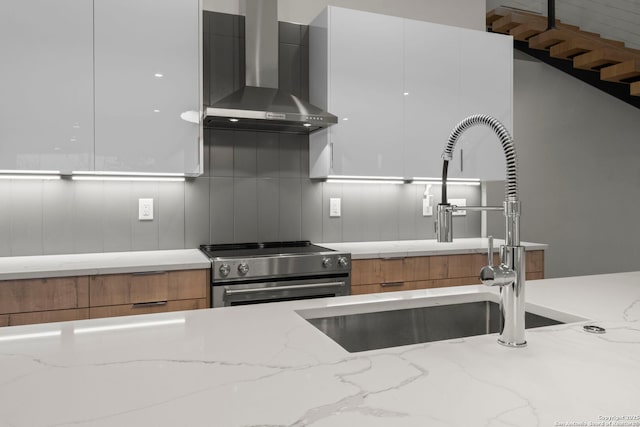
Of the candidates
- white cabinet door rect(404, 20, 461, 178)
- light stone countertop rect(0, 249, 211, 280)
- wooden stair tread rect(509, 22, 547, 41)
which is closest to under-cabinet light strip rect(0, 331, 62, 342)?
light stone countertop rect(0, 249, 211, 280)

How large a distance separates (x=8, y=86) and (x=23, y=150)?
32 centimetres

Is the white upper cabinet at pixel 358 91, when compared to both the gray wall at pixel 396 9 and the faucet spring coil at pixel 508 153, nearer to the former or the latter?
the gray wall at pixel 396 9

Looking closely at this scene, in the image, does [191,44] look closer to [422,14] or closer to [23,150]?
[23,150]

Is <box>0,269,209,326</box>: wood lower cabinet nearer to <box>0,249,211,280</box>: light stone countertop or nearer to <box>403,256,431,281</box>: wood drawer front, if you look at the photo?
<box>0,249,211,280</box>: light stone countertop

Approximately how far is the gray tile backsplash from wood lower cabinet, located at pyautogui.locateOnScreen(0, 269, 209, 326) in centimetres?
62

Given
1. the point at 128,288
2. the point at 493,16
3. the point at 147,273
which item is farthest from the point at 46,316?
the point at 493,16

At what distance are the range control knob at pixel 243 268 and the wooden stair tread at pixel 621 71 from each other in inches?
142

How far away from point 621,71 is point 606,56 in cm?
20

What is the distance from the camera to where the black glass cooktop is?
262 cm

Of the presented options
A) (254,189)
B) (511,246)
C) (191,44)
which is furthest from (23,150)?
(511,246)

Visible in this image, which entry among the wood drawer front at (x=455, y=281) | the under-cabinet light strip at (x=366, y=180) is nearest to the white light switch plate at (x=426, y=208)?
the under-cabinet light strip at (x=366, y=180)

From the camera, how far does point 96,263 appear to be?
2.24 meters

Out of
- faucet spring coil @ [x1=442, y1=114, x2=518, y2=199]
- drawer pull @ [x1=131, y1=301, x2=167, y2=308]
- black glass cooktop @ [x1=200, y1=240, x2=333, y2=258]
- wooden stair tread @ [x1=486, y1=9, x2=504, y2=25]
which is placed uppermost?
wooden stair tread @ [x1=486, y1=9, x2=504, y2=25]

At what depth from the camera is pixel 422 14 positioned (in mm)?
3562
